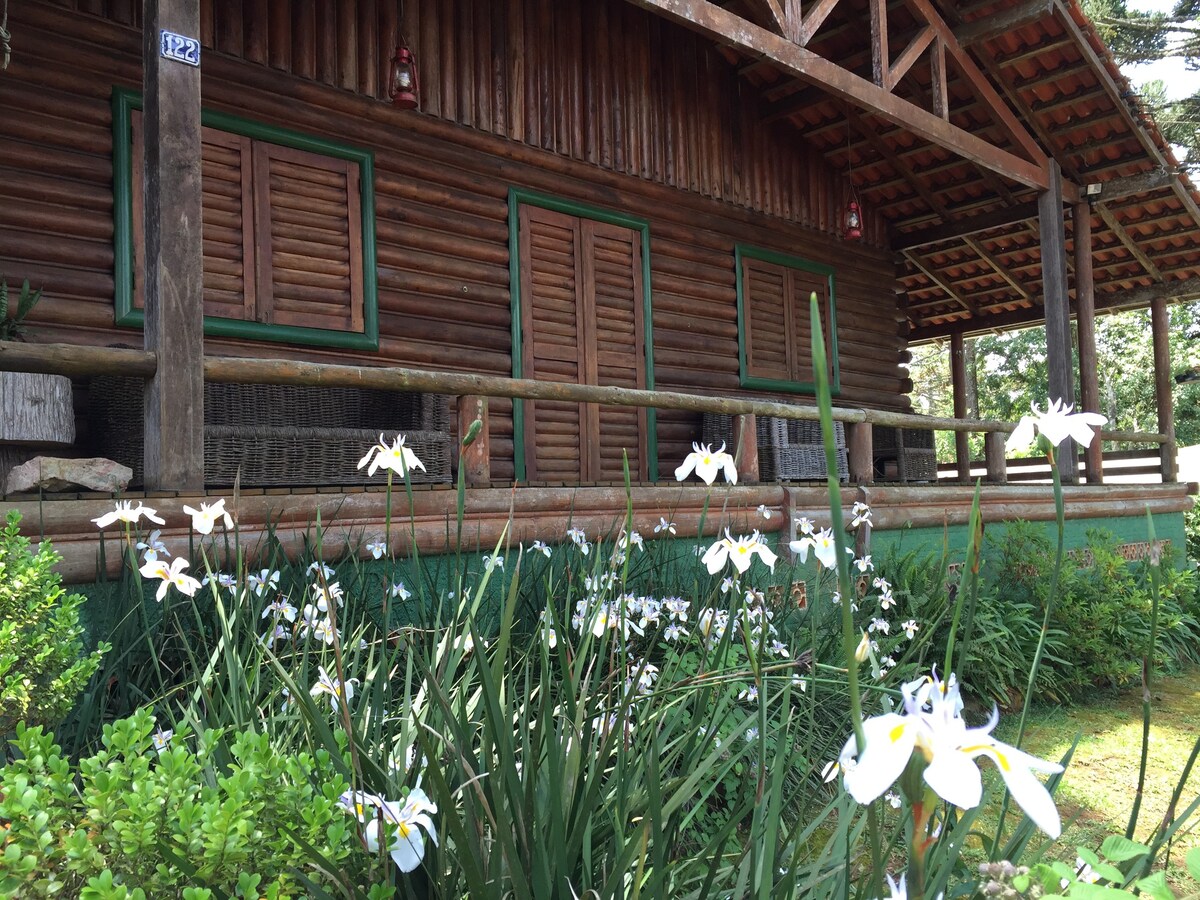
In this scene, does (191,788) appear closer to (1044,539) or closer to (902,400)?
(1044,539)

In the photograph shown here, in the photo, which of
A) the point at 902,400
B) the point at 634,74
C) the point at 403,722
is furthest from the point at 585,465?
the point at 403,722

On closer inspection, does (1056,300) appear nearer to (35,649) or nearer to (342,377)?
(342,377)

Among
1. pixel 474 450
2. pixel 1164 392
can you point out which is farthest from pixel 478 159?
pixel 1164 392

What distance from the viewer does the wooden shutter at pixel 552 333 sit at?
292 inches

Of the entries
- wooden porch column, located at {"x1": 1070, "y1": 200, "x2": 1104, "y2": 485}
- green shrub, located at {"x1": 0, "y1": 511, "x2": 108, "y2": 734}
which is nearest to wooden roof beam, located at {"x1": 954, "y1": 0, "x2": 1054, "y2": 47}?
wooden porch column, located at {"x1": 1070, "y1": 200, "x2": 1104, "y2": 485}

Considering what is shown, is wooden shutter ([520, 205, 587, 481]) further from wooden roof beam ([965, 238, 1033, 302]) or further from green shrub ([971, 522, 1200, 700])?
wooden roof beam ([965, 238, 1033, 302])

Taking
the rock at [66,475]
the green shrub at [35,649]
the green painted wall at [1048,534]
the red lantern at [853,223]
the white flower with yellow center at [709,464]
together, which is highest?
the red lantern at [853,223]

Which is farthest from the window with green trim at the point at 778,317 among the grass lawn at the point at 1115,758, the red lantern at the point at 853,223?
the grass lawn at the point at 1115,758

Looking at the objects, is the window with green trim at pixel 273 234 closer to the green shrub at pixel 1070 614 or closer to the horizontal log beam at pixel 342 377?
the horizontal log beam at pixel 342 377

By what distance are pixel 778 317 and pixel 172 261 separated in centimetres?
684

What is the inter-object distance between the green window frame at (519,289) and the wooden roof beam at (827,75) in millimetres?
1819

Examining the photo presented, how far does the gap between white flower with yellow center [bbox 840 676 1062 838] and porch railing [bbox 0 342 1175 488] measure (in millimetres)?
1231

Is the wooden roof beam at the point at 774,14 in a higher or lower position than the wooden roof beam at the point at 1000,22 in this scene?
lower

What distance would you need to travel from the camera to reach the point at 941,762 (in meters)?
0.69
